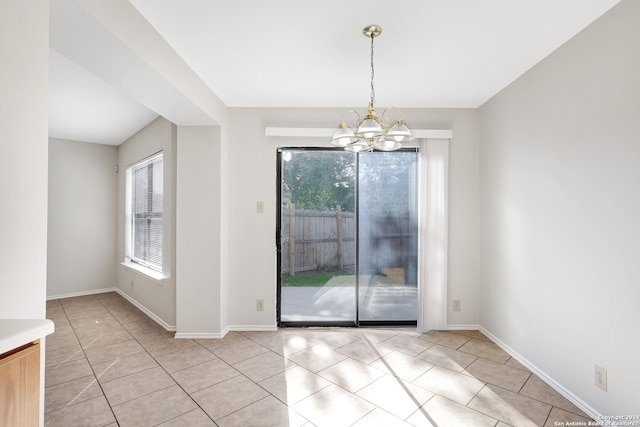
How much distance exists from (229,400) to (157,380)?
2.25 ft

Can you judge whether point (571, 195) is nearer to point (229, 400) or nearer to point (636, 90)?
point (636, 90)

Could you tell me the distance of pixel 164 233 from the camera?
11.8ft

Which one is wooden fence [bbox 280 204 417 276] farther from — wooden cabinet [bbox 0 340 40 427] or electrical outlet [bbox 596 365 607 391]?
wooden cabinet [bbox 0 340 40 427]

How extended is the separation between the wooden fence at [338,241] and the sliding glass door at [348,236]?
0.04 ft

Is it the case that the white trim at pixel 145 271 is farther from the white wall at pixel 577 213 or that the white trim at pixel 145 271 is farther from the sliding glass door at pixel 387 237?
the white wall at pixel 577 213

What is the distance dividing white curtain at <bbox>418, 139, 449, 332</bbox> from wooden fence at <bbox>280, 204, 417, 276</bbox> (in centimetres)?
23

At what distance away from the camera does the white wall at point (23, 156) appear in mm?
1042

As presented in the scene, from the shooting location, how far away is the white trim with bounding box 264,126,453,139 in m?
3.37

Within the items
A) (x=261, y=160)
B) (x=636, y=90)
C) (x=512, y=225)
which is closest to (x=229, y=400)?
(x=261, y=160)

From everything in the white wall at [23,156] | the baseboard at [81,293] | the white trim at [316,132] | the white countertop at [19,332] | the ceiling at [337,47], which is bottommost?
the baseboard at [81,293]

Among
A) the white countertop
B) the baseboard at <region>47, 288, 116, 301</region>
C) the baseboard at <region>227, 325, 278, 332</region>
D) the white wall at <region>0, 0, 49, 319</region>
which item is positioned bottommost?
the baseboard at <region>47, 288, 116, 301</region>

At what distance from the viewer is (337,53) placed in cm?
234

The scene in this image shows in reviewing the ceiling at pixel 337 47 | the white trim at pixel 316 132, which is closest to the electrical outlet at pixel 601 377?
the ceiling at pixel 337 47

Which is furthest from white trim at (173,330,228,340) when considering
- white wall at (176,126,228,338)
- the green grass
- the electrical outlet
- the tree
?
the electrical outlet
